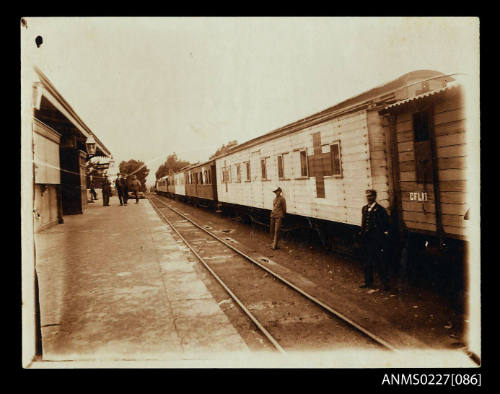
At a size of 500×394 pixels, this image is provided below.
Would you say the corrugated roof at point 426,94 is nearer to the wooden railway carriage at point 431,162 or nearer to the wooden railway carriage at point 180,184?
the wooden railway carriage at point 431,162

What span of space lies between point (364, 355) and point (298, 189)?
690 cm

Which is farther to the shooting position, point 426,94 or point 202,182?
point 202,182

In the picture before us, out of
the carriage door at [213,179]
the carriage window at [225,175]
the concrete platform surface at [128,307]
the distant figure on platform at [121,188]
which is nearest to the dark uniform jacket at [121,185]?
the distant figure on platform at [121,188]

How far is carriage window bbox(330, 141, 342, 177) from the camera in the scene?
24.5 feet

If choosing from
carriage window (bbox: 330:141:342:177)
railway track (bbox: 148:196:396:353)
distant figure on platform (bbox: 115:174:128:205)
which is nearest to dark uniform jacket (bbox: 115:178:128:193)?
distant figure on platform (bbox: 115:174:128:205)

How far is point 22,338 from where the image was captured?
2.67 metres

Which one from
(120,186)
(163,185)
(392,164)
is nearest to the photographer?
(392,164)

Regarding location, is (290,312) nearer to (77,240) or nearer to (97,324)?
(97,324)

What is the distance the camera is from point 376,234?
18.4ft

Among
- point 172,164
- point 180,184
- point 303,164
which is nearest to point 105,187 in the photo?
point 180,184

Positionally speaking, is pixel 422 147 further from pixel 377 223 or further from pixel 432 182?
pixel 377 223

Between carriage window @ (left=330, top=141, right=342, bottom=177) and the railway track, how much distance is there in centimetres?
268

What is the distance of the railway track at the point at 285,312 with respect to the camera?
4.10 m

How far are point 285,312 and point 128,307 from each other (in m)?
2.54
